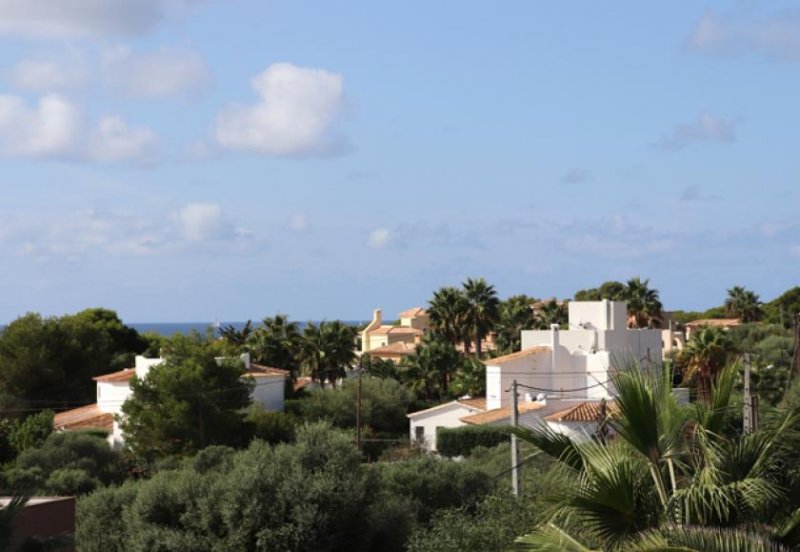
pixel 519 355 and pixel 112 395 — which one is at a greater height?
pixel 519 355

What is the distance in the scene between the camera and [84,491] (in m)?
41.0

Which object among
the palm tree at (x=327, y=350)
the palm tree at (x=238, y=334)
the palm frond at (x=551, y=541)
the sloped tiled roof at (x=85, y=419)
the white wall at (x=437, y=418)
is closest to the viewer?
the palm frond at (x=551, y=541)

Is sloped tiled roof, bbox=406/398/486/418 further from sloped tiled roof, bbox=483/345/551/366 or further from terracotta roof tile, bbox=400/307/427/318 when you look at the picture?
terracotta roof tile, bbox=400/307/427/318

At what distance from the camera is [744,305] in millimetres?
92812

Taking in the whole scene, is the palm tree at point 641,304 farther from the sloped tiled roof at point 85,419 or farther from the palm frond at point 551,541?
the palm frond at point 551,541

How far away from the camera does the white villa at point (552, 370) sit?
2189 inches

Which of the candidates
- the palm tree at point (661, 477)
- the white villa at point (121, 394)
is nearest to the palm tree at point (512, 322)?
the white villa at point (121, 394)

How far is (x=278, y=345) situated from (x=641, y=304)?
82.9 feet

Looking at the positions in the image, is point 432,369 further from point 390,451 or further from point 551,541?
point 551,541

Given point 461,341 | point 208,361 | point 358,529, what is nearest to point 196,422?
point 208,361

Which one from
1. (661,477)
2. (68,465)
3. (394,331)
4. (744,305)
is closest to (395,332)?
(394,331)

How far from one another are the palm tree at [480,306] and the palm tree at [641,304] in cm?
976

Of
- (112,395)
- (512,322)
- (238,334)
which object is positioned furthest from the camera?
(512,322)

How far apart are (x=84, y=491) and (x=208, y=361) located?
12.1 metres
